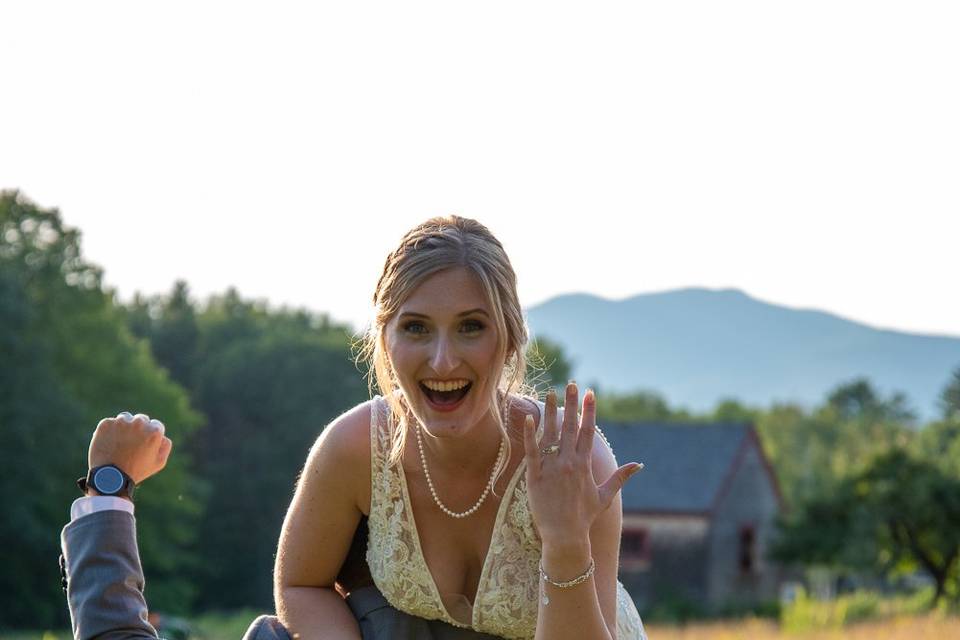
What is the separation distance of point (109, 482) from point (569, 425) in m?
1.12

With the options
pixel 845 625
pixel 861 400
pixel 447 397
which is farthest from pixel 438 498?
pixel 861 400

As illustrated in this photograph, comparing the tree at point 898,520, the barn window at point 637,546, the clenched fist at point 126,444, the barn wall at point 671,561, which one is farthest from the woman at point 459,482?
the barn window at point 637,546

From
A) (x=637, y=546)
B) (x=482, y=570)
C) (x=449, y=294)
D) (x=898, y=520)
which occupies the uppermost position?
(x=449, y=294)

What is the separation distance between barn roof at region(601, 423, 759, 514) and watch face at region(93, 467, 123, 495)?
43430 millimetres

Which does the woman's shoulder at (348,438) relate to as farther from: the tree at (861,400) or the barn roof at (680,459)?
the tree at (861,400)

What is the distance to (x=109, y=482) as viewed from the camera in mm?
3289

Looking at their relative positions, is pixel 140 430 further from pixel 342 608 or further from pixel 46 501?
pixel 46 501

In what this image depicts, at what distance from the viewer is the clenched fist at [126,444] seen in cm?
336

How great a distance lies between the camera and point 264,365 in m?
54.2

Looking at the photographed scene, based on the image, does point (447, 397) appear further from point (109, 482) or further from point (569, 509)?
point (109, 482)

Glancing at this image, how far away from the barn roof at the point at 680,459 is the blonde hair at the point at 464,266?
42523mm

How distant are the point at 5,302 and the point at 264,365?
17880mm

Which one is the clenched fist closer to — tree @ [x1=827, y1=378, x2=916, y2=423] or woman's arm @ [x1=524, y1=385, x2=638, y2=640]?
woman's arm @ [x1=524, y1=385, x2=638, y2=640]

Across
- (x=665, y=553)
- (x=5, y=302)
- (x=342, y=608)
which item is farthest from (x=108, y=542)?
(x=665, y=553)
